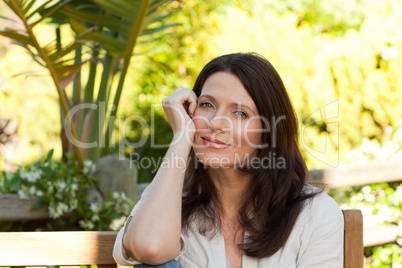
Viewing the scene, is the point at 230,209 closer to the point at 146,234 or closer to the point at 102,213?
the point at 146,234

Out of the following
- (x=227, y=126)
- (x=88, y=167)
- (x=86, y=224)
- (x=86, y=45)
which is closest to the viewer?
(x=227, y=126)

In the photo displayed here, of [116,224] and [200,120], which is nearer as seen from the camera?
[200,120]

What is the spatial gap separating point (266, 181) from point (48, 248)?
93 cm

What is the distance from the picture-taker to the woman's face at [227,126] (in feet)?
6.20

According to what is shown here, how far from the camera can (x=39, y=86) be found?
6957 millimetres

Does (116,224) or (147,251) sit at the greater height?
(147,251)

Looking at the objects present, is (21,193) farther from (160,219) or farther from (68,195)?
(160,219)

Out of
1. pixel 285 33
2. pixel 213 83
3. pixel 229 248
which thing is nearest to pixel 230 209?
pixel 229 248

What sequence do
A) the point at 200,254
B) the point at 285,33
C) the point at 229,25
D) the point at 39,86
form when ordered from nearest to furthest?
the point at 200,254 < the point at 285,33 < the point at 229,25 < the point at 39,86

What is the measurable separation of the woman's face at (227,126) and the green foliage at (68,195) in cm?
151

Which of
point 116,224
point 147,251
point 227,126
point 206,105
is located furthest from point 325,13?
point 147,251

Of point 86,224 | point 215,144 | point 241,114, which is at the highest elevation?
point 241,114

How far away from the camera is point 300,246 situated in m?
1.81

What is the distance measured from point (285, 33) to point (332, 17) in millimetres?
7163
